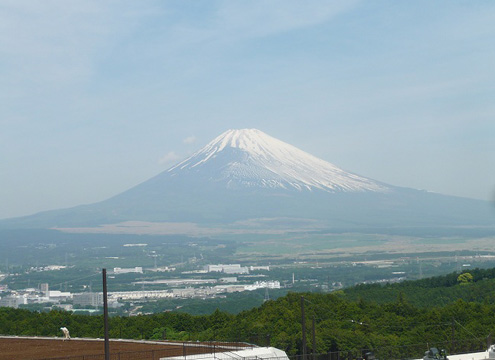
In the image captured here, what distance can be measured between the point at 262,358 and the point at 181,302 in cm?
15077

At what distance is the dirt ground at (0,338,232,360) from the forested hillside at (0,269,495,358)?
1032 cm

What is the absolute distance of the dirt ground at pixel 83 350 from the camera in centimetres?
4409

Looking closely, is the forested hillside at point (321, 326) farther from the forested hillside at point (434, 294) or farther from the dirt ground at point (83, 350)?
the forested hillside at point (434, 294)

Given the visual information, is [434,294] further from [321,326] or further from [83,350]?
[83,350]

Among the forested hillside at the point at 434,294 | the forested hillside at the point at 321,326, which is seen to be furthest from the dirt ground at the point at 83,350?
the forested hillside at the point at 434,294

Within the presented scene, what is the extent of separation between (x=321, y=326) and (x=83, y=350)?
2387cm

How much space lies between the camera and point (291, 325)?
216ft

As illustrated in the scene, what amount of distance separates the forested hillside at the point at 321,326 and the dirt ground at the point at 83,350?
33.9 feet

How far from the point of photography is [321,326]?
67.1m

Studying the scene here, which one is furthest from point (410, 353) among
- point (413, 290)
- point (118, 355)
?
point (413, 290)

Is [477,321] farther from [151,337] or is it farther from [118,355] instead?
[118,355]

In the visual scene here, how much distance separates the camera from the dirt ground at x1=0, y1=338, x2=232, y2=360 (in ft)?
145

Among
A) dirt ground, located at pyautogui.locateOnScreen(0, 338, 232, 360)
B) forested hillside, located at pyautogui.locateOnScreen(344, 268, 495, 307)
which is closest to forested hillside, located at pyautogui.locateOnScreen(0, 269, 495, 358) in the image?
dirt ground, located at pyautogui.locateOnScreen(0, 338, 232, 360)

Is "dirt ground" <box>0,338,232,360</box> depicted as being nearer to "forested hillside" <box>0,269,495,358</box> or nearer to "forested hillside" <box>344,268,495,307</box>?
"forested hillside" <box>0,269,495,358</box>
